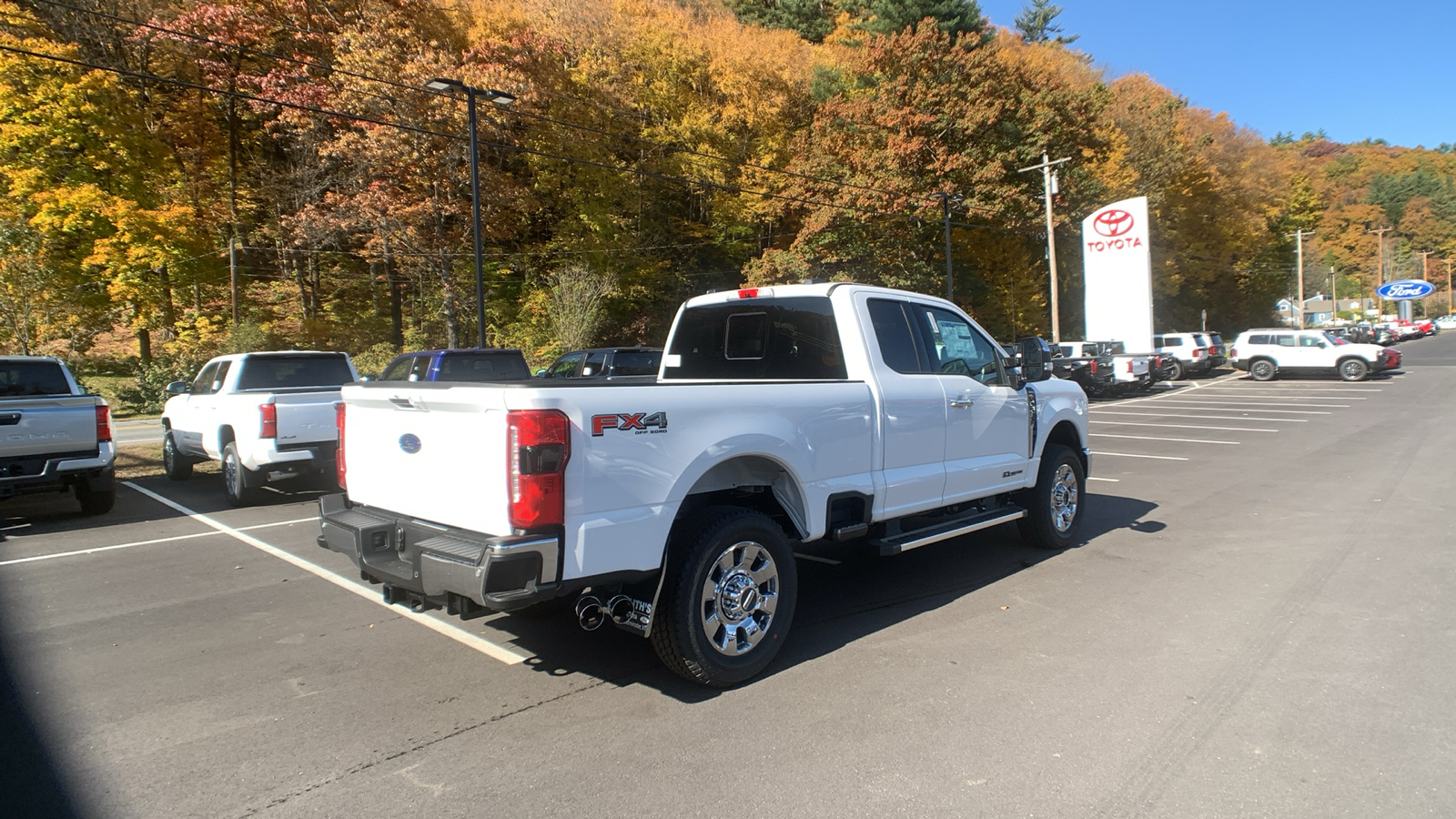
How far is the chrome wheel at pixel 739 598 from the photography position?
13.3 feet

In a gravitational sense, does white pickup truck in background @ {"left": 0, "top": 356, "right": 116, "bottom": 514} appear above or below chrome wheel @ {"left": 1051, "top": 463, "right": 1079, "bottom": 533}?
above

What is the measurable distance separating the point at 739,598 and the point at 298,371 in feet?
27.9

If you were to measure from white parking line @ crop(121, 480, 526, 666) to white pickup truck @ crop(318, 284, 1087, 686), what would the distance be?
81 centimetres

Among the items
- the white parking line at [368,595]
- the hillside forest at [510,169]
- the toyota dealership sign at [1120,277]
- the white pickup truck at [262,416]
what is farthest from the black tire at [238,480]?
the toyota dealership sign at [1120,277]

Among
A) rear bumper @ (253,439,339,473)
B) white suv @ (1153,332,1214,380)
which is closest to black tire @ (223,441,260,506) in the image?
rear bumper @ (253,439,339,473)

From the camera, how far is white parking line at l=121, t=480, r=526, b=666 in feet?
15.5

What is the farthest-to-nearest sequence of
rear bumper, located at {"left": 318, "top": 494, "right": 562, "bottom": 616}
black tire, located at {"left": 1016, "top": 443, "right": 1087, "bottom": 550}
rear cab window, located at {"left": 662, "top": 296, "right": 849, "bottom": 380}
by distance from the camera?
1. black tire, located at {"left": 1016, "top": 443, "right": 1087, "bottom": 550}
2. rear cab window, located at {"left": 662, "top": 296, "right": 849, "bottom": 380}
3. rear bumper, located at {"left": 318, "top": 494, "right": 562, "bottom": 616}

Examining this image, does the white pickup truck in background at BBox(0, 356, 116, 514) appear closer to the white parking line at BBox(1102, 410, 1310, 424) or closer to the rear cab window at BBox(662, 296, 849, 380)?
the rear cab window at BBox(662, 296, 849, 380)

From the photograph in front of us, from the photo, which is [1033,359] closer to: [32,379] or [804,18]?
[32,379]

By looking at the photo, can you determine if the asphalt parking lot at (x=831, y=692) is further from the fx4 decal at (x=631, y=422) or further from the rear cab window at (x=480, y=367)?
the rear cab window at (x=480, y=367)

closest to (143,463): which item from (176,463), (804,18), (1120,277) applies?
(176,463)

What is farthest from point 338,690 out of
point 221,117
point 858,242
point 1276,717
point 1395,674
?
point 221,117

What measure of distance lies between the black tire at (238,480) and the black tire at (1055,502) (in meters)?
8.50

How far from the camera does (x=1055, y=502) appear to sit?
22.5 ft
